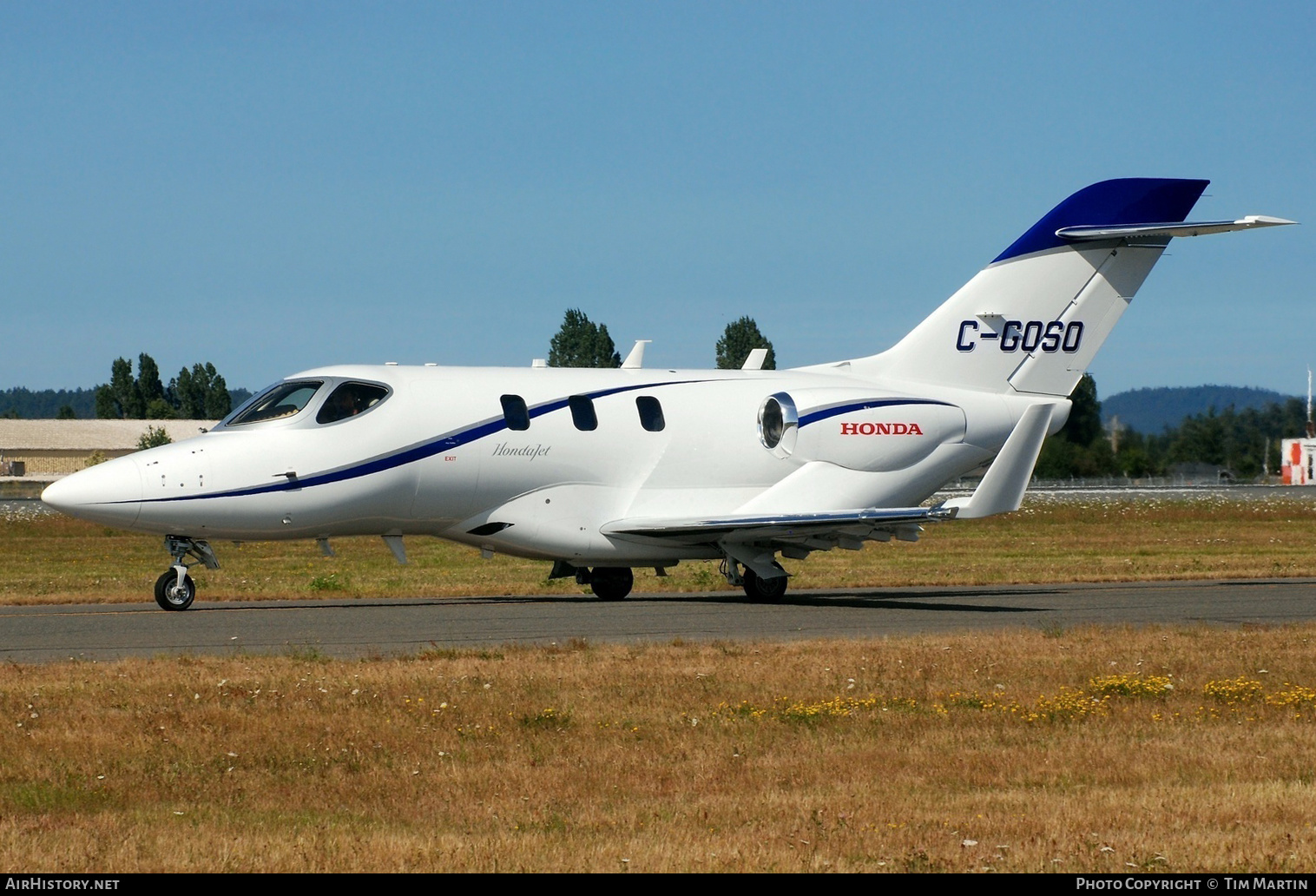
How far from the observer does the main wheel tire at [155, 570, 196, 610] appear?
2036 cm

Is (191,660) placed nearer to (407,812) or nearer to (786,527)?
(407,812)

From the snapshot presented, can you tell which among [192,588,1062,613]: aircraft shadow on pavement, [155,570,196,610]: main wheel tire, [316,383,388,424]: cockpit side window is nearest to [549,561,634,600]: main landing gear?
[192,588,1062,613]: aircraft shadow on pavement

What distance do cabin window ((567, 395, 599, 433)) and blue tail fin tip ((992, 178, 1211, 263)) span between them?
23.2ft

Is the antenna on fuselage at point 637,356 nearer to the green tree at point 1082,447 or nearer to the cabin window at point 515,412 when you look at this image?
the cabin window at point 515,412

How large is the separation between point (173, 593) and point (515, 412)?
5067 millimetres

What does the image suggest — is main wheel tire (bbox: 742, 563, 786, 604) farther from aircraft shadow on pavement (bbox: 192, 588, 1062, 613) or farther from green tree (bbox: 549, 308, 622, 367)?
green tree (bbox: 549, 308, 622, 367)

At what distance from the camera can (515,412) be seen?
71.4 ft

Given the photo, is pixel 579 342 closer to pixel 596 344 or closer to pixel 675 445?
pixel 596 344

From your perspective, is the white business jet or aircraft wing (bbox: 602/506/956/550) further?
aircraft wing (bbox: 602/506/956/550)

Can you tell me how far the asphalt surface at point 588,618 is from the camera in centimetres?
1650

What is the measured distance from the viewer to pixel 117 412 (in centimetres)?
14100

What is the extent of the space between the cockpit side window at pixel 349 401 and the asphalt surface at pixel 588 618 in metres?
2.57

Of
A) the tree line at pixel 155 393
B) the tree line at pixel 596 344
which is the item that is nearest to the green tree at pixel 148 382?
the tree line at pixel 155 393

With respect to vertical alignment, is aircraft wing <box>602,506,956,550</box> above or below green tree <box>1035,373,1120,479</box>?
below
